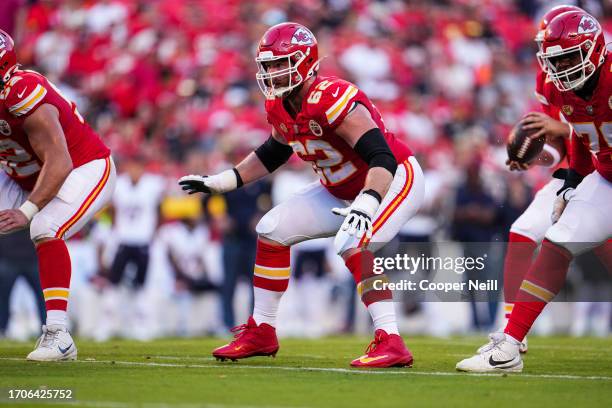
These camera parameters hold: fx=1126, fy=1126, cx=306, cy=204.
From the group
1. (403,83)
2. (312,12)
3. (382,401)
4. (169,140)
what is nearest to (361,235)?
(382,401)

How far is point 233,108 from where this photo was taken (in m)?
14.7

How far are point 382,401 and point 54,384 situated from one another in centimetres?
168

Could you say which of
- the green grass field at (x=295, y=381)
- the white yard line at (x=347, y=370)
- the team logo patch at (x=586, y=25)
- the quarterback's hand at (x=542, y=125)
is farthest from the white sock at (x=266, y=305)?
the team logo patch at (x=586, y=25)

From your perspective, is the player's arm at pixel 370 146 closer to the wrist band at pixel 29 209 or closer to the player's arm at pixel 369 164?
the player's arm at pixel 369 164

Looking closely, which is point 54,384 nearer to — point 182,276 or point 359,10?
point 182,276

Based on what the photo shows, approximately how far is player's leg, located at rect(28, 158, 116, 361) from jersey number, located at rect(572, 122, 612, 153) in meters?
3.11

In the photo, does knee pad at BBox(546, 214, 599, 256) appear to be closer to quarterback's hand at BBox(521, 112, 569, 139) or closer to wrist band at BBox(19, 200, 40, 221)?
quarterback's hand at BBox(521, 112, 569, 139)

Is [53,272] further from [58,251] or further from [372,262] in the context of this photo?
[372,262]

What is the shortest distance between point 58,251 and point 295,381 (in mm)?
1977

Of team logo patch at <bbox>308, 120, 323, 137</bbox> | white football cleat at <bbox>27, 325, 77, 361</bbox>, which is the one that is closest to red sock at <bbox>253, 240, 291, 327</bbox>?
team logo patch at <bbox>308, 120, 323, 137</bbox>

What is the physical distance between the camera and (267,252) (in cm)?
701

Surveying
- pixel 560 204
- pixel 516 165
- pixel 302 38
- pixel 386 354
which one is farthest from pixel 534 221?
pixel 302 38

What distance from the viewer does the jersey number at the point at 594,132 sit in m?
6.45

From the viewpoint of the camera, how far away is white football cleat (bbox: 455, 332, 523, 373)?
20.7ft
